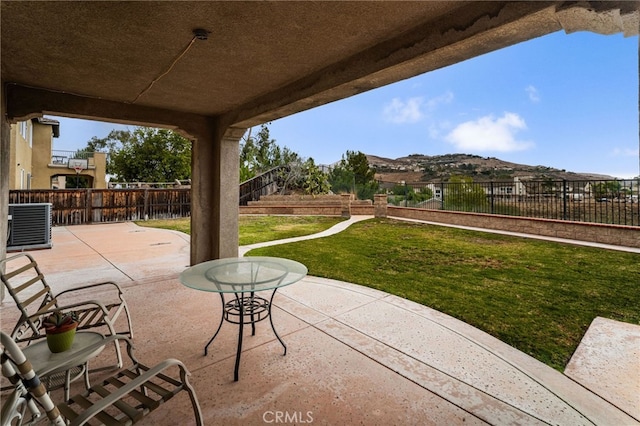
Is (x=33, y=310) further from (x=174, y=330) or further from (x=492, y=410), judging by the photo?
(x=492, y=410)

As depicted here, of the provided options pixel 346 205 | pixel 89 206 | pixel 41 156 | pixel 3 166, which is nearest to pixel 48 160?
pixel 41 156

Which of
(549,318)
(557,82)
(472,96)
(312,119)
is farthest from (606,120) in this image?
(549,318)

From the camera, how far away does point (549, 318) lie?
335 cm

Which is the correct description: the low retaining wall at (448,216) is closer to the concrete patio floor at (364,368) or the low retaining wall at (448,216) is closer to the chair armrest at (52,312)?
the concrete patio floor at (364,368)

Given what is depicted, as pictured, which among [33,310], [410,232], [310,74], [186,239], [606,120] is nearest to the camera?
[310,74]

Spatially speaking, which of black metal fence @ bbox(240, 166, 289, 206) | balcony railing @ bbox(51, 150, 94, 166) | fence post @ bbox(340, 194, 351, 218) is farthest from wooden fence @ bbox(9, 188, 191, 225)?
balcony railing @ bbox(51, 150, 94, 166)

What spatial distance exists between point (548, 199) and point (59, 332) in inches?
429

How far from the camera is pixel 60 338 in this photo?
1.73 metres

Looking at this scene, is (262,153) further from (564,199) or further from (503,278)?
(503,278)

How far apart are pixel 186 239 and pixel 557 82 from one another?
169ft

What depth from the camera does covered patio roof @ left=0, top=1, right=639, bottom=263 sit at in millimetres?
2023

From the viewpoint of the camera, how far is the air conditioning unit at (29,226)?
663cm

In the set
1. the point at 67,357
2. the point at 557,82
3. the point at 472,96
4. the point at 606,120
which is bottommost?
the point at 67,357

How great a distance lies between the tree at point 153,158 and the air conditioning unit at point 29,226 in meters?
16.3
